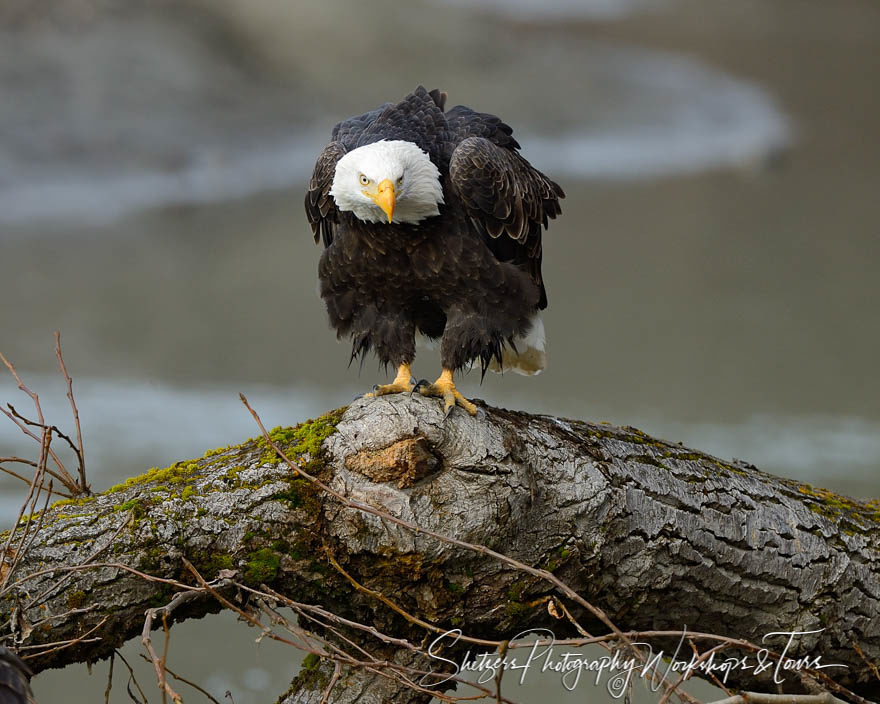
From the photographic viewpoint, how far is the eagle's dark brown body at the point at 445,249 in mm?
2664

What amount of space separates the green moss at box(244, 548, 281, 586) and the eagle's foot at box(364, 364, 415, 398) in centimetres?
66

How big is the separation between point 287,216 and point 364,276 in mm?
3574

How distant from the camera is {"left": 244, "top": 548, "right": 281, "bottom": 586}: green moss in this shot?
207cm

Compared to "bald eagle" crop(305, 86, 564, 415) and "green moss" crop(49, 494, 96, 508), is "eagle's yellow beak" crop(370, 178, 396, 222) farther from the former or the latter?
"green moss" crop(49, 494, 96, 508)

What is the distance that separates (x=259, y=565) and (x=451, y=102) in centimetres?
436

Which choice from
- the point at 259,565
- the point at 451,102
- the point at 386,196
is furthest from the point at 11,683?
the point at 451,102

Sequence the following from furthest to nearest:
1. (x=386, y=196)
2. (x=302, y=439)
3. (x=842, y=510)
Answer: (x=842, y=510) < (x=386, y=196) < (x=302, y=439)

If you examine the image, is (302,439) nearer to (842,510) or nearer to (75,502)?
(75,502)

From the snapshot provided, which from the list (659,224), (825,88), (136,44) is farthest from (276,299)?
(825,88)

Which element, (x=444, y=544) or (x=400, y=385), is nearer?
(x=444, y=544)

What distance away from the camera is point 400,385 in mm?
2752

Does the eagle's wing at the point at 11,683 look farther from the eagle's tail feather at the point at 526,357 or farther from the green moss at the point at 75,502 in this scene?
the eagle's tail feather at the point at 526,357

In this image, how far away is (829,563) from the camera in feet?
8.09

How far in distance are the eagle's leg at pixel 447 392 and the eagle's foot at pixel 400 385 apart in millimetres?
98
